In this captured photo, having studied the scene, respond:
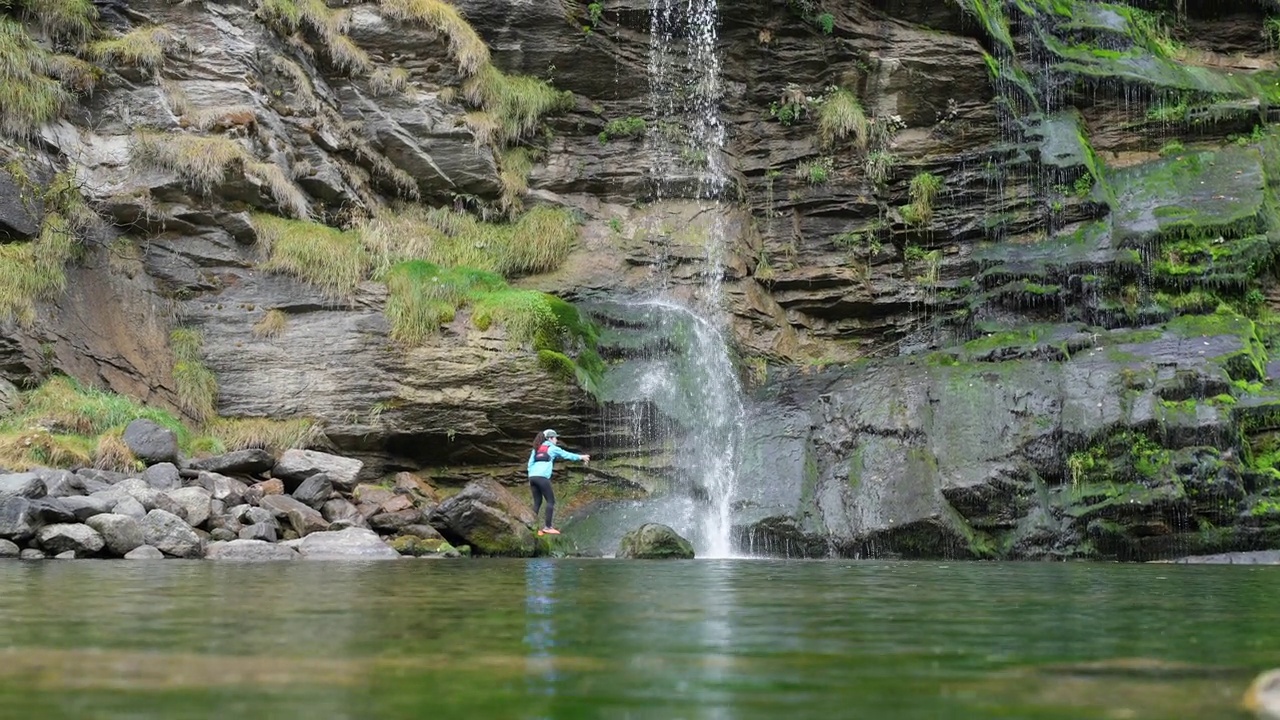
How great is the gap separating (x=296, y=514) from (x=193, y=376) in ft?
13.8

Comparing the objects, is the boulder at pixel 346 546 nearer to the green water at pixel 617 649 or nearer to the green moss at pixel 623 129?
the green water at pixel 617 649

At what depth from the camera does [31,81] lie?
16047mm

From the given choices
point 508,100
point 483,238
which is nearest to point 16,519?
point 483,238

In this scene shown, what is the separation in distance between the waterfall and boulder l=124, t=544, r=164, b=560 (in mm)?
6956

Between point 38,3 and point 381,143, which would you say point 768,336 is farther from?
point 38,3

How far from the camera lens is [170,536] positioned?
34.3 feet

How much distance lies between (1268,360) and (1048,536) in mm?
4395

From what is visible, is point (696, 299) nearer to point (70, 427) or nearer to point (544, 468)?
point (544, 468)

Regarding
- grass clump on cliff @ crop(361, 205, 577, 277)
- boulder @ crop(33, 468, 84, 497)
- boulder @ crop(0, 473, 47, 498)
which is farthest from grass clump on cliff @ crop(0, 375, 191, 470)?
grass clump on cliff @ crop(361, 205, 577, 277)

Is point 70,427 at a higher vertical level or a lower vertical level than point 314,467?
higher

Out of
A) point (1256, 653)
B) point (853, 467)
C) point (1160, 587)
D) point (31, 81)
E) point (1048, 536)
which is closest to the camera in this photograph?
point (1256, 653)

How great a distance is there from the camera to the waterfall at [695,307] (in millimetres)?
15656

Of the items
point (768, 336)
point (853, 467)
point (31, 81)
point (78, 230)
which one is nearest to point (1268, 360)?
point (853, 467)

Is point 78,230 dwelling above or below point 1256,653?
above
